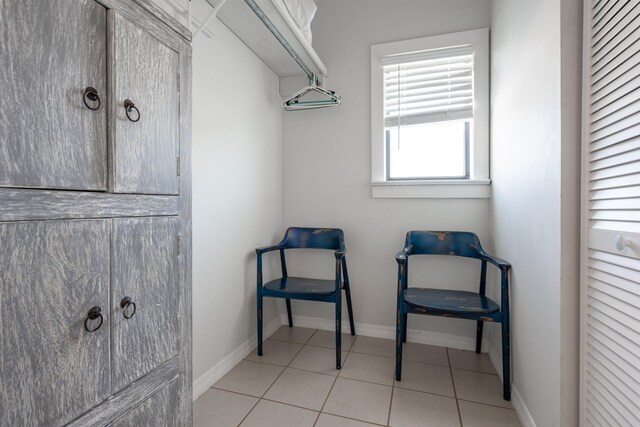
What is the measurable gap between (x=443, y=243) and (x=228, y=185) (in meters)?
1.46

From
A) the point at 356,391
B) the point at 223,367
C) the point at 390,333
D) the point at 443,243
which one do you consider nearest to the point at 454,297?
the point at 443,243

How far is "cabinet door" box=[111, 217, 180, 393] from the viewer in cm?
72

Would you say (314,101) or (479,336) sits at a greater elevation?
(314,101)

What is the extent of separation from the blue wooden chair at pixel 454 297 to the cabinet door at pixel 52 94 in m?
1.52

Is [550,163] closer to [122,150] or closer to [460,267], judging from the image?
[460,267]

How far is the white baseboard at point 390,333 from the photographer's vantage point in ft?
6.84

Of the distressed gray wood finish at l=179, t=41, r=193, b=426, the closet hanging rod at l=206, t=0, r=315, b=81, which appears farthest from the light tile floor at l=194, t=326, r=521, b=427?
the closet hanging rod at l=206, t=0, r=315, b=81

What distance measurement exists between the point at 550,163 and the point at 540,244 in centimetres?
33

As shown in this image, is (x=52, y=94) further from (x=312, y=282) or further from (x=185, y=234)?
(x=312, y=282)

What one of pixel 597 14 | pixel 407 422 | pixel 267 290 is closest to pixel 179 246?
pixel 267 290

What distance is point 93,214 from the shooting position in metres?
0.66

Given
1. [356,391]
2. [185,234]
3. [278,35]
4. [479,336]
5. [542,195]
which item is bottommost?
[356,391]

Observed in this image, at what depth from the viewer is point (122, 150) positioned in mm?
722

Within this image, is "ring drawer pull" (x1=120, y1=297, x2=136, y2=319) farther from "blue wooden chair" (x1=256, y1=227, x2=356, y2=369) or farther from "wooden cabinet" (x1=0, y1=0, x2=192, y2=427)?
"blue wooden chair" (x1=256, y1=227, x2=356, y2=369)
